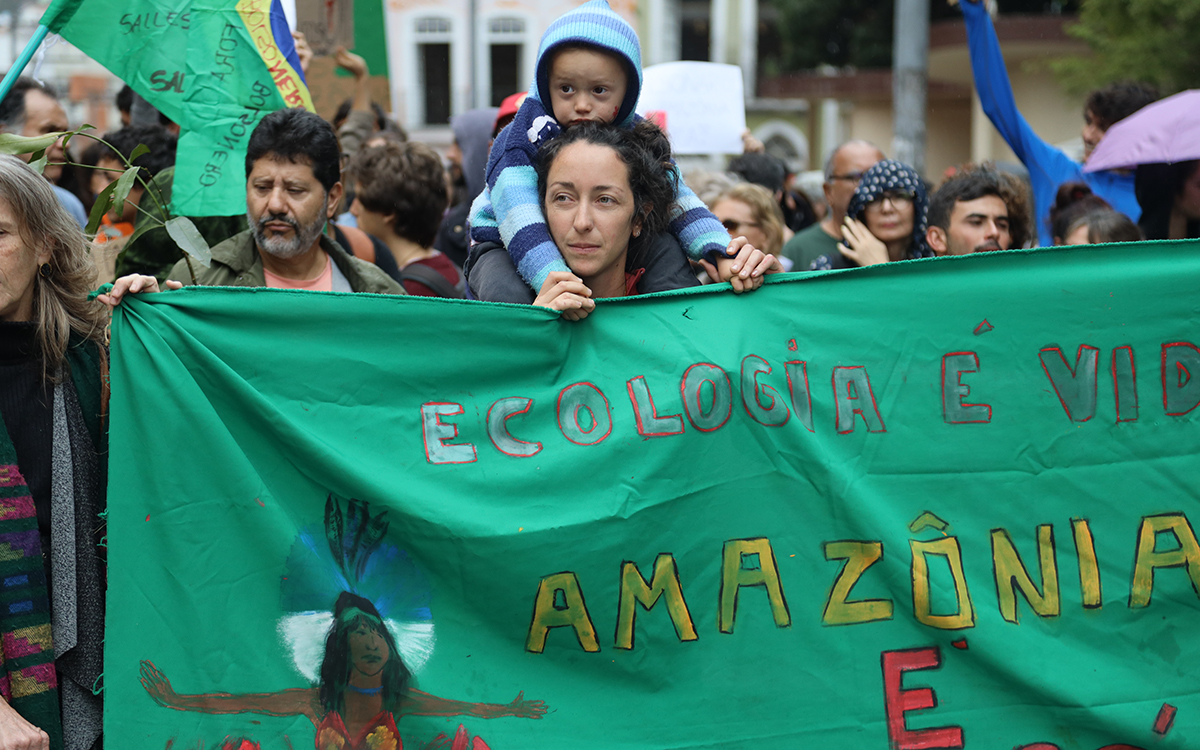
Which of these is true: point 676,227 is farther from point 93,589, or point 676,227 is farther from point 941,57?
point 941,57

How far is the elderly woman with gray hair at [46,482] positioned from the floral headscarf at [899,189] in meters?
2.79

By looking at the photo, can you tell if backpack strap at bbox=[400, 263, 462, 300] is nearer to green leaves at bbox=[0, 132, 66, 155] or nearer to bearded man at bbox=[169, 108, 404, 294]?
bearded man at bbox=[169, 108, 404, 294]

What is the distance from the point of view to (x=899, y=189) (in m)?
4.27

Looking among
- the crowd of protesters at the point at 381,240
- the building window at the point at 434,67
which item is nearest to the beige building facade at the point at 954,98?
the building window at the point at 434,67

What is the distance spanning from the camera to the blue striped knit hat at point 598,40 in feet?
9.36

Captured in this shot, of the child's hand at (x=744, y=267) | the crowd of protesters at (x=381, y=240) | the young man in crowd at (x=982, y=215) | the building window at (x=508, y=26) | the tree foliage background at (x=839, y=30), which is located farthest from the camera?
the building window at (x=508, y=26)

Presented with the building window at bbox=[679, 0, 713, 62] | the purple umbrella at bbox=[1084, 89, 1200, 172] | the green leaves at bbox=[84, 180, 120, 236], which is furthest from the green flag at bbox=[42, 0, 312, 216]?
the building window at bbox=[679, 0, 713, 62]

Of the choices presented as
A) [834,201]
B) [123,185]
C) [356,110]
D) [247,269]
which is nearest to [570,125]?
[123,185]

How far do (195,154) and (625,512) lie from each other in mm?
1955

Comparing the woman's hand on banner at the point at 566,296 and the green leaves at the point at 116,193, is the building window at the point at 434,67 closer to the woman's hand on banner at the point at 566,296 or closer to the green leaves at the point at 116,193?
the green leaves at the point at 116,193

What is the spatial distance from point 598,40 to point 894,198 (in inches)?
71.4

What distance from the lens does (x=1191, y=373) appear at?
2871mm

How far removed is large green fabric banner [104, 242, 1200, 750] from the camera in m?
2.53

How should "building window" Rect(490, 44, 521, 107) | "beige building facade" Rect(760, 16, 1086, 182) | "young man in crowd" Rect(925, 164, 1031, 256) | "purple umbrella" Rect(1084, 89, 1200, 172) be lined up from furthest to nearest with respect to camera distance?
1. "building window" Rect(490, 44, 521, 107)
2. "beige building facade" Rect(760, 16, 1086, 182)
3. "purple umbrella" Rect(1084, 89, 1200, 172)
4. "young man in crowd" Rect(925, 164, 1031, 256)
